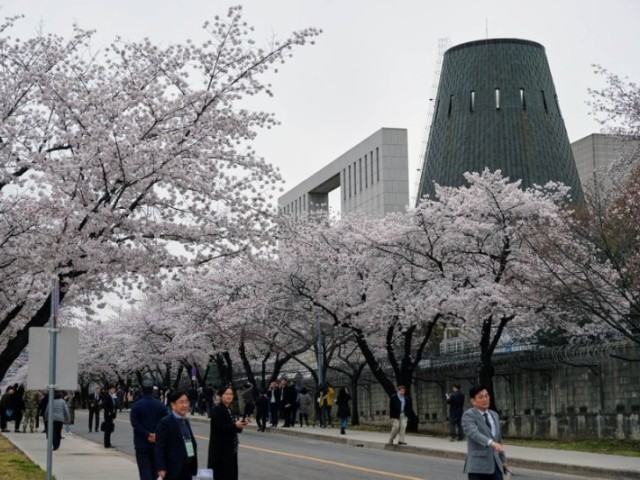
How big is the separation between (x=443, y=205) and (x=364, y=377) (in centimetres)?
2207

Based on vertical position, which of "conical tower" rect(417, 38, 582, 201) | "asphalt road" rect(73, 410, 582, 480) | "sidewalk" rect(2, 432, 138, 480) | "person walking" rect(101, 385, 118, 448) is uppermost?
"conical tower" rect(417, 38, 582, 201)

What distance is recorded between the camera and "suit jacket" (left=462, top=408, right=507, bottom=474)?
10625mm

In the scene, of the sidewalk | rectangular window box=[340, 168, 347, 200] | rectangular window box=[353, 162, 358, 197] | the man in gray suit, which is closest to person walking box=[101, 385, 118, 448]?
the sidewalk

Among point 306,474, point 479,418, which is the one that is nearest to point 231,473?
point 479,418

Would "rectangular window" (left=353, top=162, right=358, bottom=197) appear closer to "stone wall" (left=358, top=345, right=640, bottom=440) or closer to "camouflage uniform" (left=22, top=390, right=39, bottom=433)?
"stone wall" (left=358, top=345, right=640, bottom=440)

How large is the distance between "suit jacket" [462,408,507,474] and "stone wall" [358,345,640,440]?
18.6m

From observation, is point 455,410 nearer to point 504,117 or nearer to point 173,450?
point 173,450

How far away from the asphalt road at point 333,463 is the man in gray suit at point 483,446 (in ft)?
25.3

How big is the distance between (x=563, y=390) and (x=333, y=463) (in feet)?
47.5

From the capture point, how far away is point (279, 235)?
21156 millimetres

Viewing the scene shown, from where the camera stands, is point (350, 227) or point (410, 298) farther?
point (350, 227)

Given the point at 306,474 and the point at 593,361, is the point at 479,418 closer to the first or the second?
the point at 306,474

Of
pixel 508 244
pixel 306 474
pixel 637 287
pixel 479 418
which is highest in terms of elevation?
pixel 508 244

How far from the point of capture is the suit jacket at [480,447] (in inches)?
418
